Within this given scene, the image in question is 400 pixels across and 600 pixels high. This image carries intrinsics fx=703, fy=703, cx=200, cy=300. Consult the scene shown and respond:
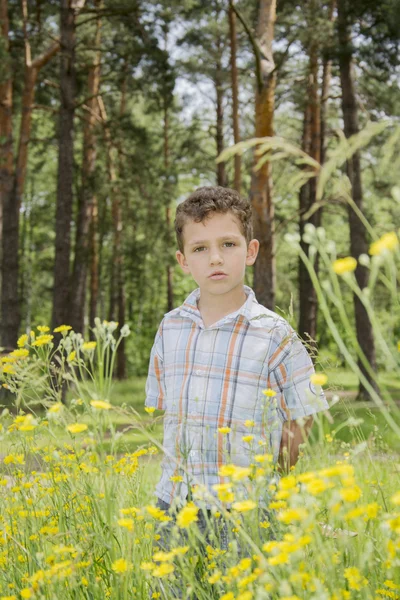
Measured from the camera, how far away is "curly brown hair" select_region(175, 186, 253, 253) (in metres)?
2.36

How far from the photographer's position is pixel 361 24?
11773 mm

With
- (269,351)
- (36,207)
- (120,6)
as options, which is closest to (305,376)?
(269,351)

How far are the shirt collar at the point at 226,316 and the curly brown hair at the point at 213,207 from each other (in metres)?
0.19

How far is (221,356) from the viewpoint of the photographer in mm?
2309

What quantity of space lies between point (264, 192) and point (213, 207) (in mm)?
6009

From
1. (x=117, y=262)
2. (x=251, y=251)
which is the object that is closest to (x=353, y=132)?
(x=117, y=262)

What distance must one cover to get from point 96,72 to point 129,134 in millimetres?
3045

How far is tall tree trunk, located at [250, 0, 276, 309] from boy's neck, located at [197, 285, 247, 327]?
5.85 meters

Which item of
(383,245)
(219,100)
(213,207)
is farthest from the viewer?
(219,100)

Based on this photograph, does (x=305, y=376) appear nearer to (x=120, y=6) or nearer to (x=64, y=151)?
(x=64, y=151)

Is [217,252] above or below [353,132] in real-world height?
below

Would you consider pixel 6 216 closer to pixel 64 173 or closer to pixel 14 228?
pixel 14 228

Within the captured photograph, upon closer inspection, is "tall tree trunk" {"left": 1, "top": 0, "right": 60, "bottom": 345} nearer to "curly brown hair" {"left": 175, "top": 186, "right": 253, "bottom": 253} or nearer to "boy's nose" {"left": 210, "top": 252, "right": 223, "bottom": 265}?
"curly brown hair" {"left": 175, "top": 186, "right": 253, "bottom": 253}

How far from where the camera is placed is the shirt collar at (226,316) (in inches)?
92.0
